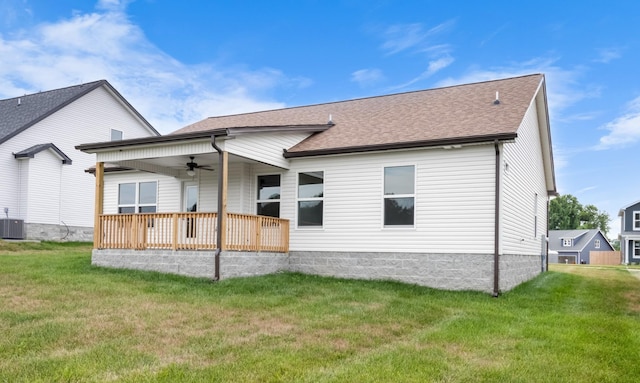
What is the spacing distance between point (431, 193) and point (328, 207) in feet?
8.64

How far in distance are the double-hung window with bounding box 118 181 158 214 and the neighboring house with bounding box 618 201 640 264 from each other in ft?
132

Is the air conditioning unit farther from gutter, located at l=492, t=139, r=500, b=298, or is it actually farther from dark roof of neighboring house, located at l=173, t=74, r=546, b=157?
gutter, located at l=492, t=139, r=500, b=298

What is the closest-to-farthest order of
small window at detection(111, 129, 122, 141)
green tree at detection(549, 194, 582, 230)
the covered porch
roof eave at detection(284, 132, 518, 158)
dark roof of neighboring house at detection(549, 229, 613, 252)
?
roof eave at detection(284, 132, 518, 158) → the covered porch → small window at detection(111, 129, 122, 141) → dark roof of neighboring house at detection(549, 229, 613, 252) → green tree at detection(549, 194, 582, 230)

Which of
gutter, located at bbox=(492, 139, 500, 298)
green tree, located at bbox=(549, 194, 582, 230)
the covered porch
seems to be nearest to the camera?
gutter, located at bbox=(492, 139, 500, 298)

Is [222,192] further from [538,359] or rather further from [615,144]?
[615,144]

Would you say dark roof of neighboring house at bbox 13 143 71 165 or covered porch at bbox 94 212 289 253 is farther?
dark roof of neighboring house at bbox 13 143 71 165

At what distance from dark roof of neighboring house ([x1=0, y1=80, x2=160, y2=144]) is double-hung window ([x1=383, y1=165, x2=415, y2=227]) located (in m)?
17.6

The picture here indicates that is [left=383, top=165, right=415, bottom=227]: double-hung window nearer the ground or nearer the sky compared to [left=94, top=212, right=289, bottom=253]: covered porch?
nearer the sky

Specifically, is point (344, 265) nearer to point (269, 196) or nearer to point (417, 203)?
point (417, 203)

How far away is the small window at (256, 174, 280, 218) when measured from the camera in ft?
46.4

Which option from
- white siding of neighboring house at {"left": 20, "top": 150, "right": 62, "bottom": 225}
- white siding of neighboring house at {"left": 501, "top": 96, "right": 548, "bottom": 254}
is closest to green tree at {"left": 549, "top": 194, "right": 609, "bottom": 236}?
white siding of neighboring house at {"left": 501, "top": 96, "right": 548, "bottom": 254}

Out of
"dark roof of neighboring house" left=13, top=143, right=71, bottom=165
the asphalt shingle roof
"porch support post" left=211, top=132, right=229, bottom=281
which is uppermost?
the asphalt shingle roof

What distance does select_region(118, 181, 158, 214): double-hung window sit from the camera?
15867mm

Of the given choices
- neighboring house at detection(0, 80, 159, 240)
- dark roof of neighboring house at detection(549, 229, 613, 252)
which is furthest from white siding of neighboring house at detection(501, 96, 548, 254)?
dark roof of neighboring house at detection(549, 229, 613, 252)
